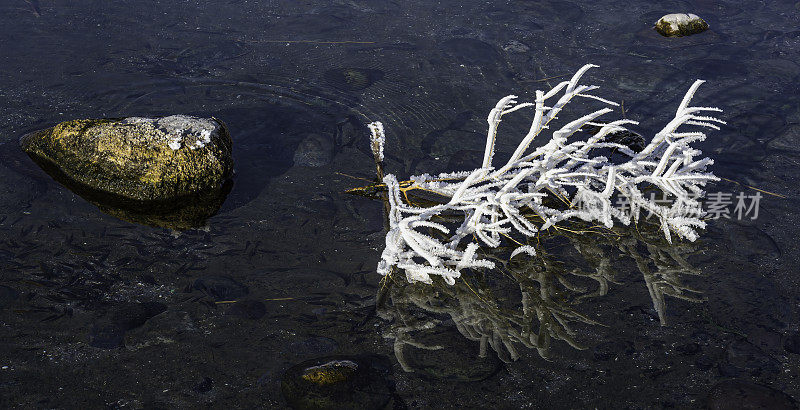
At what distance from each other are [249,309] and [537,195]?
1.83m

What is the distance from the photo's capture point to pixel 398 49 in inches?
257

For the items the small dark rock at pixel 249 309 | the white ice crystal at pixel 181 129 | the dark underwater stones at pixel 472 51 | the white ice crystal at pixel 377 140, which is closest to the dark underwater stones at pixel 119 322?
the small dark rock at pixel 249 309

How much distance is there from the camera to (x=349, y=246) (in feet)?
13.5

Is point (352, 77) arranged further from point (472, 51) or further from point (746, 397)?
point (746, 397)

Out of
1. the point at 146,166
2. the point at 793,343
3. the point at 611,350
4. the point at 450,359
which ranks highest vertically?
the point at 146,166

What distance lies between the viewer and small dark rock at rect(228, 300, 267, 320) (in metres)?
3.60

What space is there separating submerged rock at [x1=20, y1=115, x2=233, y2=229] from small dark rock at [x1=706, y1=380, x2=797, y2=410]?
322 cm

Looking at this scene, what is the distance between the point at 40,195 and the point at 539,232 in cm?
340

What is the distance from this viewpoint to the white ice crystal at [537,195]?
3.84 metres

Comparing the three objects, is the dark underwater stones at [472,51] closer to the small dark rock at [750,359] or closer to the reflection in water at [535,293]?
the reflection in water at [535,293]

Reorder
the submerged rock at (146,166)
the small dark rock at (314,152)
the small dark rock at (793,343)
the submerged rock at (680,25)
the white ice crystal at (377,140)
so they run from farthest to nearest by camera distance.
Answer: the submerged rock at (680,25)
the small dark rock at (314,152)
the white ice crystal at (377,140)
the submerged rock at (146,166)
the small dark rock at (793,343)

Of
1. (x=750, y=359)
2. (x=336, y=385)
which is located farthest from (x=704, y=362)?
(x=336, y=385)

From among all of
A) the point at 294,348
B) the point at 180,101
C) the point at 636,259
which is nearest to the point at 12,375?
the point at 294,348

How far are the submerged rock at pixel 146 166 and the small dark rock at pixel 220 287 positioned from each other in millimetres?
624
